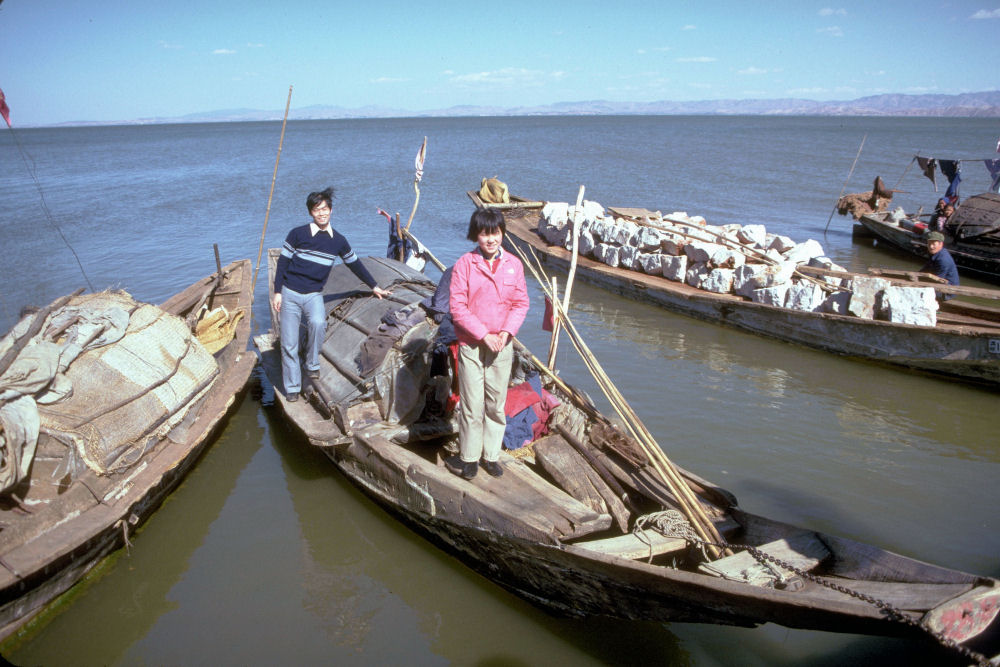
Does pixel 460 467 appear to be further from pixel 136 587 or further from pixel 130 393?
pixel 130 393

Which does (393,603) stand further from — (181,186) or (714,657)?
(181,186)

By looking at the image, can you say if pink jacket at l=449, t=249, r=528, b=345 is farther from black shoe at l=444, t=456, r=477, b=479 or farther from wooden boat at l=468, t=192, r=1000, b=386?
wooden boat at l=468, t=192, r=1000, b=386

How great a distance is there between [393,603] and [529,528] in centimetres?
146

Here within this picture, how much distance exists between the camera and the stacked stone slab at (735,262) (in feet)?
27.7

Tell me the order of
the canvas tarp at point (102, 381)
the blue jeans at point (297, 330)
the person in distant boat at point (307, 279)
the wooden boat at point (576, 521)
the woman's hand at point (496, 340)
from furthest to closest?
the blue jeans at point (297, 330)
the person in distant boat at point (307, 279)
the canvas tarp at point (102, 381)
the woman's hand at point (496, 340)
the wooden boat at point (576, 521)

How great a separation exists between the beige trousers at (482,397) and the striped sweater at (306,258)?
2.10m

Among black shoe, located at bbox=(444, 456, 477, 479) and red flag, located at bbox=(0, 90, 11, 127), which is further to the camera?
red flag, located at bbox=(0, 90, 11, 127)

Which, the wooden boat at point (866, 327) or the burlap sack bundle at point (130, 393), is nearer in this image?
the burlap sack bundle at point (130, 393)

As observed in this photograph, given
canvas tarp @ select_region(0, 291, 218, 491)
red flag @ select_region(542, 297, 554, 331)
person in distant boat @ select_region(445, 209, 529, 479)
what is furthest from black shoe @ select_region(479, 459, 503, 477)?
canvas tarp @ select_region(0, 291, 218, 491)

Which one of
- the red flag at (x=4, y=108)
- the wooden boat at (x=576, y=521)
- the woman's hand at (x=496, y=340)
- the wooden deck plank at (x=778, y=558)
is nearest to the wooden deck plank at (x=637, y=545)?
the wooden boat at (x=576, y=521)

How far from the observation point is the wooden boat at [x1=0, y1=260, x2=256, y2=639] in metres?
3.96

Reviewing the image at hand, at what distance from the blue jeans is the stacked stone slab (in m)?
3.78

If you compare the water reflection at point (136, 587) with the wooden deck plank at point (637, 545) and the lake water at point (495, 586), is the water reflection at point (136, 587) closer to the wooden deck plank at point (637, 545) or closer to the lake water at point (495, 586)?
the lake water at point (495, 586)

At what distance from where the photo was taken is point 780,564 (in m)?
3.29
